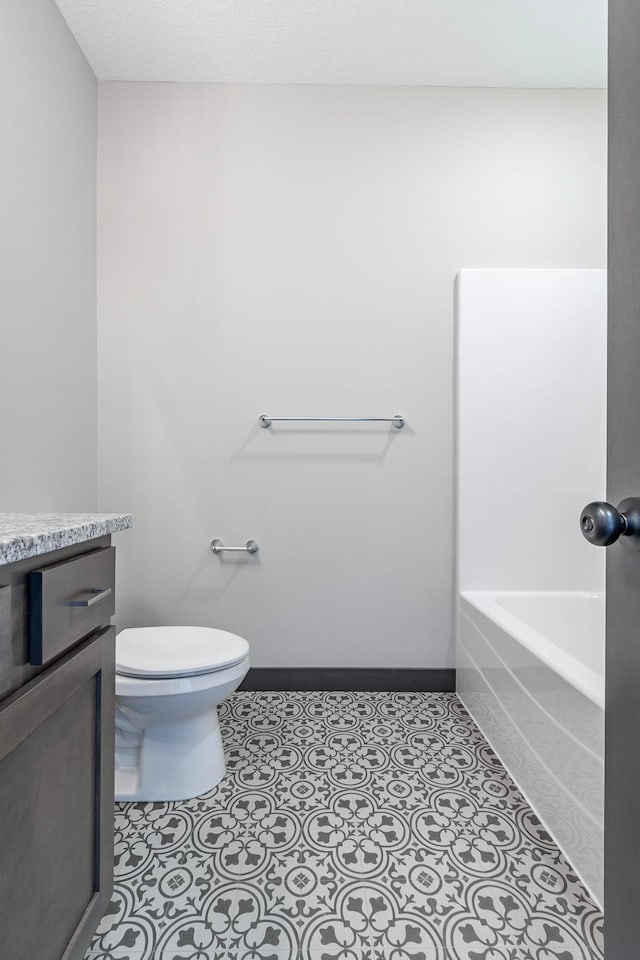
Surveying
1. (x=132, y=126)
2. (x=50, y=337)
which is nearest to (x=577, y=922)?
(x=50, y=337)

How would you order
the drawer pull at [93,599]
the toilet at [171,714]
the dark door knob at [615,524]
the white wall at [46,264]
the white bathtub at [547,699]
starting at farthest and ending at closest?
the white wall at [46,264] < the toilet at [171,714] < the white bathtub at [547,699] < the drawer pull at [93,599] < the dark door knob at [615,524]

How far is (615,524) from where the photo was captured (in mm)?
533

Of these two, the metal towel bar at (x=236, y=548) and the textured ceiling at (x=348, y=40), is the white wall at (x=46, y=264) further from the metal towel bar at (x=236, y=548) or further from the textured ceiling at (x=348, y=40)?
the metal towel bar at (x=236, y=548)

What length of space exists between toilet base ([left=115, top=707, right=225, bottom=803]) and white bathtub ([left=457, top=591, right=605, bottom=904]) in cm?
94

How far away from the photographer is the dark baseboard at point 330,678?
2.24m

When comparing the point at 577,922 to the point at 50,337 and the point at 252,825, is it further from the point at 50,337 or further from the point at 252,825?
Answer: the point at 50,337

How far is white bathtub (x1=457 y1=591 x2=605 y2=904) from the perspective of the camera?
47.0 inches

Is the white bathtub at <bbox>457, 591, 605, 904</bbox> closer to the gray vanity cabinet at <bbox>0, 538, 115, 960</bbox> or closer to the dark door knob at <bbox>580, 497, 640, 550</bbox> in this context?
the dark door knob at <bbox>580, 497, 640, 550</bbox>

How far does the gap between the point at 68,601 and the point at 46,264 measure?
1.41 metres

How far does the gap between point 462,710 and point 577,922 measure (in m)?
0.98

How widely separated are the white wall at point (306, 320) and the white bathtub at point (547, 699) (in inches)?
11.3

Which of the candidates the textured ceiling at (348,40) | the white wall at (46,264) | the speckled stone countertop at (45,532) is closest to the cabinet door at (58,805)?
the speckled stone countertop at (45,532)

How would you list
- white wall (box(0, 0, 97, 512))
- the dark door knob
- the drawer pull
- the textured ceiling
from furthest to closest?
the textured ceiling < white wall (box(0, 0, 97, 512)) < the drawer pull < the dark door knob

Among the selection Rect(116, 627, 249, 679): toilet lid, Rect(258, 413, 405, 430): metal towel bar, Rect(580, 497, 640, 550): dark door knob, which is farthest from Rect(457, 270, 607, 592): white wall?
Rect(580, 497, 640, 550): dark door knob
